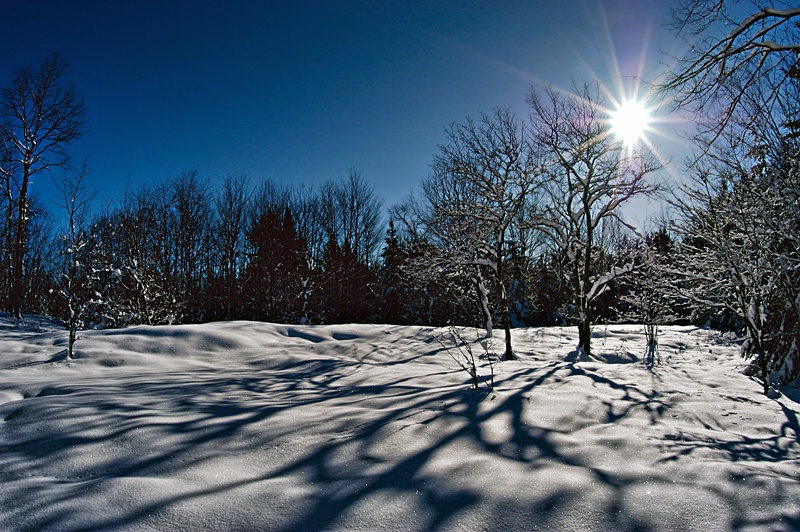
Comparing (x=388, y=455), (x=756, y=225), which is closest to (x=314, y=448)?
(x=388, y=455)

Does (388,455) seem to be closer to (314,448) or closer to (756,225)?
(314,448)

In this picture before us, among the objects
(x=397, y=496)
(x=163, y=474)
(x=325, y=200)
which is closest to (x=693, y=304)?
(x=397, y=496)

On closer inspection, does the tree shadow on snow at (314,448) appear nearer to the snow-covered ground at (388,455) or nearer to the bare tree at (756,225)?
the snow-covered ground at (388,455)

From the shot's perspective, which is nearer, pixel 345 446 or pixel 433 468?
pixel 433 468

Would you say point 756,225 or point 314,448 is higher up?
point 756,225

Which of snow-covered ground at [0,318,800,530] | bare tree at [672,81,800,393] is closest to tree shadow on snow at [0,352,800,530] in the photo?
snow-covered ground at [0,318,800,530]

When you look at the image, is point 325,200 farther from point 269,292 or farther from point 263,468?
point 263,468

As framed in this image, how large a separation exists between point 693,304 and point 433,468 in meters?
7.70

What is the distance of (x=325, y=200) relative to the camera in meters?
30.3

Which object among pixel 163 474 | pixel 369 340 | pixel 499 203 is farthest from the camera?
pixel 369 340

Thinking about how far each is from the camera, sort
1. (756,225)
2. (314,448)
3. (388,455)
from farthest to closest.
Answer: (756,225) → (314,448) → (388,455)

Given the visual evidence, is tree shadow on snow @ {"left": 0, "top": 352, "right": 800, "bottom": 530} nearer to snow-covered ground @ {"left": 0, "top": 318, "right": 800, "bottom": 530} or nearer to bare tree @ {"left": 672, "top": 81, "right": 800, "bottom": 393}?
snow-covered ground @ {"left": 0, "top": 318, "right": 800, "bottom": 530}

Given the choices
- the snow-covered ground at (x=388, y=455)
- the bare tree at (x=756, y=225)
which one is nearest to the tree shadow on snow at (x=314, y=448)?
the snow-covered ground at (x=388, y=455)

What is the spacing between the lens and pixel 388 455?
2631 mm
